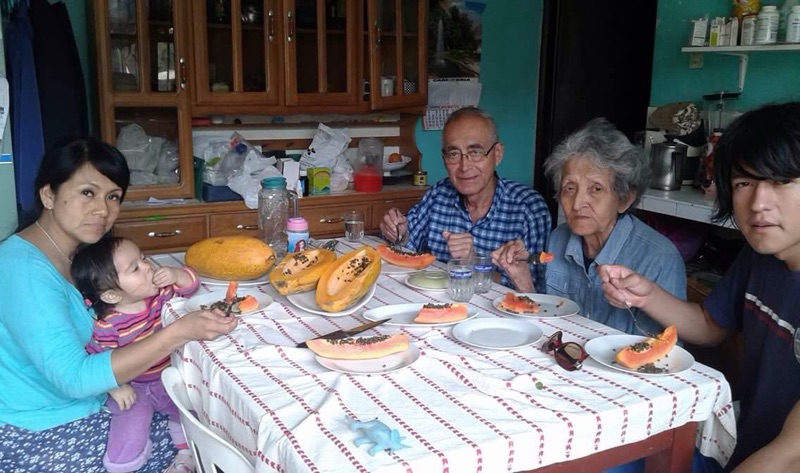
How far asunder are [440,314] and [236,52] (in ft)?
7.83

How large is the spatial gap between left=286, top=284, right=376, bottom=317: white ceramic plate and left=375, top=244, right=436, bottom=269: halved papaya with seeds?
0.33 meters

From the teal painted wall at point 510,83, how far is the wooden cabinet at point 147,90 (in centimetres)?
155

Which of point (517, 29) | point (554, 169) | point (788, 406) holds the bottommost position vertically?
point (788, 406)

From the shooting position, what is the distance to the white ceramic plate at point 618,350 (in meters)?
1.31

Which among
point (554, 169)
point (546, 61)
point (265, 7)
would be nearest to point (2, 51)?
Answer: point (265, 7)

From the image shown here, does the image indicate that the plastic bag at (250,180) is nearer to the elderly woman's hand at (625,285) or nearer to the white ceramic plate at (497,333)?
the white ceramic plate at (497,333)

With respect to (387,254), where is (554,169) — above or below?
above

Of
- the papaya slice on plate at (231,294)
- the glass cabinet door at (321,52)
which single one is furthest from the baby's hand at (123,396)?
the glass cabinet door at (321,52)

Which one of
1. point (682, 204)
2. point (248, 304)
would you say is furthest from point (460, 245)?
point (682, 204)

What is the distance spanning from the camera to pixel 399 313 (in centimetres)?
166

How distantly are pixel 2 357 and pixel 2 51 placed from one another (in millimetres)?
1693

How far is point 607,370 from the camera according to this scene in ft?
4.32

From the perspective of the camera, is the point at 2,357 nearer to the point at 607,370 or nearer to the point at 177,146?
the point at 607,370

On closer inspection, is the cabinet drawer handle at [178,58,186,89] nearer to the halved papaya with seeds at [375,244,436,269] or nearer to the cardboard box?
the cardboard box
